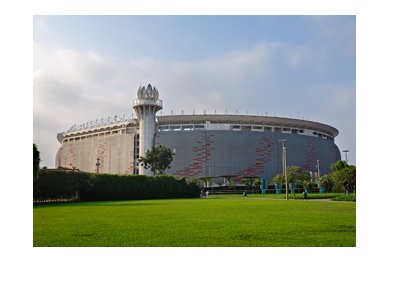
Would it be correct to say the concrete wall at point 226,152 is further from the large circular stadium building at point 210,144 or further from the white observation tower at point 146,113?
the white observation tower at point 146,113

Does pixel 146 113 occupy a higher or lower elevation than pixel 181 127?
higher

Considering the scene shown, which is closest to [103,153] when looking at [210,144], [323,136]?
[210,144]

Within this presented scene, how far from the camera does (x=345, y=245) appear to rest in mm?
7883

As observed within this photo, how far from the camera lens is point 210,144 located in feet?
191

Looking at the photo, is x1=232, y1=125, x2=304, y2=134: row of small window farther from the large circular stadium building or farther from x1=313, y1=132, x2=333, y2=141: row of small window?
x1=313, y1=132, x2=333, y2=141: row of small window

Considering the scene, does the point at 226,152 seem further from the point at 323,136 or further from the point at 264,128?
the point at 323,136

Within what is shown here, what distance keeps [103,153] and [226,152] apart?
61.1 ft

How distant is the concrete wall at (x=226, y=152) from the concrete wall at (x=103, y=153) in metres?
5.63

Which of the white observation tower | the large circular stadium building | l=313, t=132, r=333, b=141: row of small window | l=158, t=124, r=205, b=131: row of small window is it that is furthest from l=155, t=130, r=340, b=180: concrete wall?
l=313, t=132, r=333, b=141: row of small window
